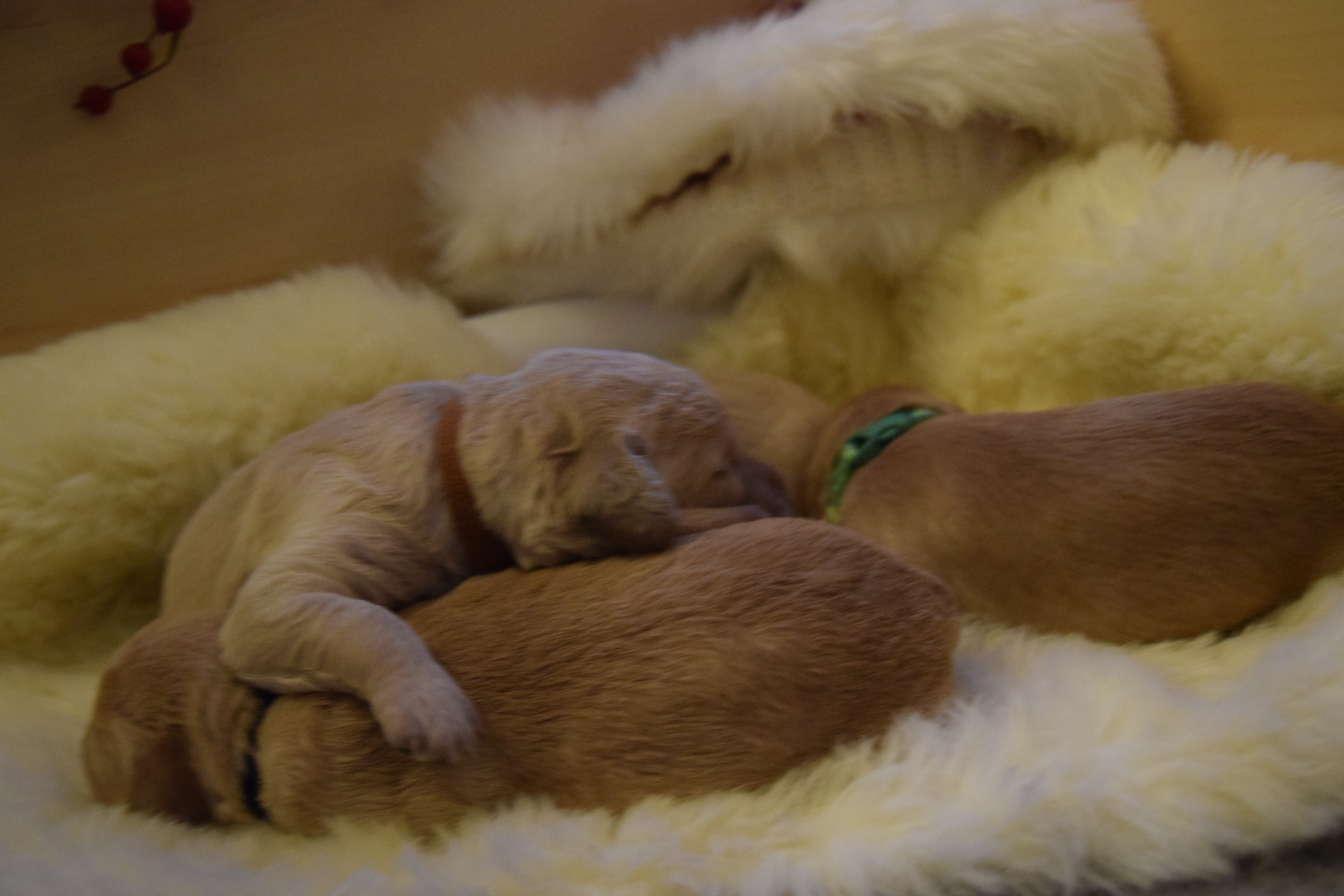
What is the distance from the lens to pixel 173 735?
2.64ft

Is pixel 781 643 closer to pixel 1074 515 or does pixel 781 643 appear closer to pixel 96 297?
pixel 1074 515

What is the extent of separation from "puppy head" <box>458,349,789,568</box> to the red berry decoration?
633mm

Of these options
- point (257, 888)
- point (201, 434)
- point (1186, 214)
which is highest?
point (1186, 214)

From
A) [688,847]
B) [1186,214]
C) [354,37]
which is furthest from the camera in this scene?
[354,37]

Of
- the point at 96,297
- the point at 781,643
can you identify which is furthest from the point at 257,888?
the point at 96,297

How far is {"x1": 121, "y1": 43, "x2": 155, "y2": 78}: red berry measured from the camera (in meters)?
1.17

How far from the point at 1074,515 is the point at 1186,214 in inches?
15.8

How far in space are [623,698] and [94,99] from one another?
1027 millimetres

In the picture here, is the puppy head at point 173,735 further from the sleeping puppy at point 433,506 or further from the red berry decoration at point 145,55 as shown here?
the red berry decoration at point 145,55

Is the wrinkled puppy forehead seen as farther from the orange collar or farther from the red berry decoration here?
the red berry decoration

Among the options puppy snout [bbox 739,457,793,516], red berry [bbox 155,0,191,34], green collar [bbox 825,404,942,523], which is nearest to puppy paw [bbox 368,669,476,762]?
puppy snout [bbox 739,457,793,516]

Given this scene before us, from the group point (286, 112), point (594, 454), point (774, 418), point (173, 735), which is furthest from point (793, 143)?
point (173, 735)

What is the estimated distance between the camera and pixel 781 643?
2.36ft

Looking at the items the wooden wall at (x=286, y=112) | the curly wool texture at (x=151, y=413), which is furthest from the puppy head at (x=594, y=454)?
the wooden wall at (x=286, y=112)
